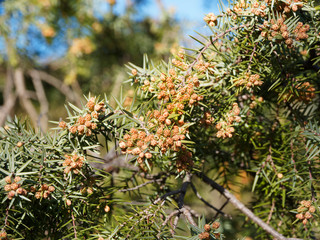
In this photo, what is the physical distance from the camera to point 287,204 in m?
0.77

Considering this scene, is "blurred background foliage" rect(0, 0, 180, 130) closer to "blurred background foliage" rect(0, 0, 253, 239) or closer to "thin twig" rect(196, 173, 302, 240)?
"blurred background foliage" rect(0, 0, 253, 239)

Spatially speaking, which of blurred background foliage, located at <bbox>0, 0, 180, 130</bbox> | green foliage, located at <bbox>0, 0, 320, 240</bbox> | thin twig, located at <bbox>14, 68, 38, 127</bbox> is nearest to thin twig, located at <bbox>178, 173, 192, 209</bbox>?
green foliage, located at <bbox>0, 0, 320, 240</bbox>

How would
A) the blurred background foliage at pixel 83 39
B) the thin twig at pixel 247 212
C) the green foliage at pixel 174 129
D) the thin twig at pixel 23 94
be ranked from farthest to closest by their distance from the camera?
the thin twig at pixel 23 94, the blurred background foliage at pixel 83 39, the thin twig at pixel 247 212, the green foliage at pixel 174 129

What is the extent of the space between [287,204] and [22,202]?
25.9 inches

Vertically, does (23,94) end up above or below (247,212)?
above

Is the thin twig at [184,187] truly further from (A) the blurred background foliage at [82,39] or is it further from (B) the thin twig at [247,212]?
(A) the blurred background foliage at [82,39]

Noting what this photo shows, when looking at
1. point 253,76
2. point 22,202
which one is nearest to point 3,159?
point 22,202

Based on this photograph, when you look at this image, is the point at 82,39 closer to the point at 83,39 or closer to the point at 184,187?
the point at 83,39

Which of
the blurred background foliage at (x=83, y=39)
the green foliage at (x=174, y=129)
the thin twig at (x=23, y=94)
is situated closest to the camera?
the green foliage at (x=174, y=129)

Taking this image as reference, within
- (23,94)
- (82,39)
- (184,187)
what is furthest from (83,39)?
(184,187)

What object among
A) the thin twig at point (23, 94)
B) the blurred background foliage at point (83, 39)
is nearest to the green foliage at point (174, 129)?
the blurred background foliage at point (83, 39)

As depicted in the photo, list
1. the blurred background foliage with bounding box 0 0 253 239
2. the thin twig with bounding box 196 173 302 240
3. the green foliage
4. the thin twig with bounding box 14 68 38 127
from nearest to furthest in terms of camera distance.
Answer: the green foliage < the thin twig with bounding box 196 173 302 240 < the blurred background foliage with bounding box 0 0 253 239 < the thin twig with bounding box 14 68 38 127

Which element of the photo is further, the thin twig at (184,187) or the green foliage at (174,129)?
the thin twig at (184,187)

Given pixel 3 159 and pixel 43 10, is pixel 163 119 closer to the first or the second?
pixel 3 159
